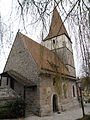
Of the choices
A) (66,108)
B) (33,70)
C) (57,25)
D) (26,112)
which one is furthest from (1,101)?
(57,25)

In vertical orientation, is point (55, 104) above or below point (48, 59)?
below

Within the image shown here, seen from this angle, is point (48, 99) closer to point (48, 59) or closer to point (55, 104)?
point (55, 104)

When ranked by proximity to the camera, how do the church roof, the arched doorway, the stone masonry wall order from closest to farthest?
the church roof, the stone masonry wall, the arched doorway

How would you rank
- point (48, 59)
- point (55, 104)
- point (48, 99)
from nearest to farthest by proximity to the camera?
point (48, 59), point (48, 99), point (55, 104)

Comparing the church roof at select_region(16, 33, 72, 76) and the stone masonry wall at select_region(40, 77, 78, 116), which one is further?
the stone masonry wall at select_region(40, 77, 78, 116)

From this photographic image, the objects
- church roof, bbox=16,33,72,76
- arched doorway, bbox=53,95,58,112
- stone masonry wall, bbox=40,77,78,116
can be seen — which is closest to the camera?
church roof, bbox=16,33,72,76

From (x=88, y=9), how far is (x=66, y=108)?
15.1 meters

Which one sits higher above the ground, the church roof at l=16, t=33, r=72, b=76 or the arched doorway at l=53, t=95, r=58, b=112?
the church roof at l=16, t=33, r=72, b=76

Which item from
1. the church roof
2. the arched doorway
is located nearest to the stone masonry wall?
the arched doorway

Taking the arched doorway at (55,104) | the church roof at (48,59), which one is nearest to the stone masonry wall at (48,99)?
the arched doorway at (55,104)

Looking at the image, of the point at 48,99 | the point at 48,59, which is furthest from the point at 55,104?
the point at 48,59

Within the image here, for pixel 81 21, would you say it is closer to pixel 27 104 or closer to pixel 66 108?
pixel 27 104

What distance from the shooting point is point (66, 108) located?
15.6 m

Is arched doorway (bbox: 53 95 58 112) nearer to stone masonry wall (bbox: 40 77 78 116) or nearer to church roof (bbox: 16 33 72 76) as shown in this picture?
stone masonry wall (bbox: 40 77 78 116)
